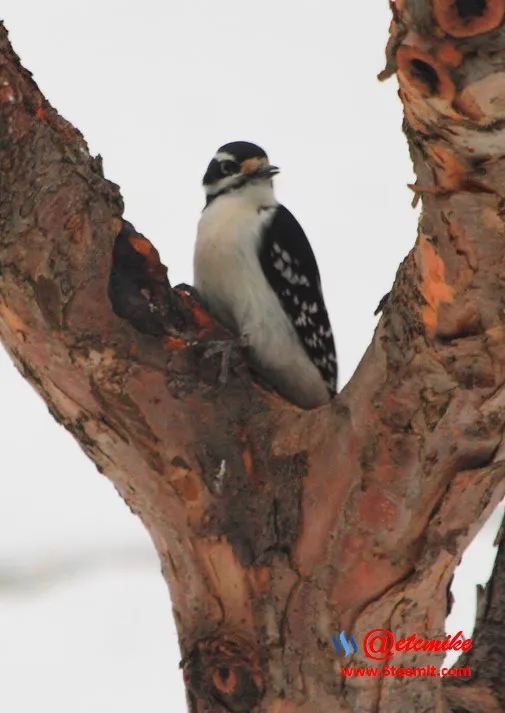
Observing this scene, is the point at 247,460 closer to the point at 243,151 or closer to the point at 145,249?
the point at 145,249

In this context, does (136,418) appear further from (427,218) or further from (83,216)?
(427,218)

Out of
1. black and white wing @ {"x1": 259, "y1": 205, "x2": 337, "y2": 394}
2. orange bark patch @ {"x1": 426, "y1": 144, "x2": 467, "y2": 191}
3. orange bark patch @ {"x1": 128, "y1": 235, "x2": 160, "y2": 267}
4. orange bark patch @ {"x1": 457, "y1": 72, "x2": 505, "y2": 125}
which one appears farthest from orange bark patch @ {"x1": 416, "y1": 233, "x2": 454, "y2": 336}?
black and white wing @ {"x1": 259, "y1": 205, "x2": 337, "y2": 394}

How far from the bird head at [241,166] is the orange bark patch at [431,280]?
1.73 m

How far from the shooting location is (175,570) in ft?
8.89

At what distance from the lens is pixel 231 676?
8.46 ft

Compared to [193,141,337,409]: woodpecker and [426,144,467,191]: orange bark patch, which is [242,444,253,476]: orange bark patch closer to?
[193,141,337,409]: woodpecker

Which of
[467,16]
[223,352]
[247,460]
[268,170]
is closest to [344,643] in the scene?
[247,460]

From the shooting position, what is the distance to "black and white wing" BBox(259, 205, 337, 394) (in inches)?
138

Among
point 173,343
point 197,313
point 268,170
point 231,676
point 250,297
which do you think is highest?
point 268,170

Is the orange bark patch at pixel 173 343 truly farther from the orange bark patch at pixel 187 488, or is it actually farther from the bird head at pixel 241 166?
the bird head at pixel 241 166

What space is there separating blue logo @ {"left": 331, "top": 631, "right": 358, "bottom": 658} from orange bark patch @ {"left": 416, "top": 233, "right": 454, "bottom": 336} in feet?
2.64

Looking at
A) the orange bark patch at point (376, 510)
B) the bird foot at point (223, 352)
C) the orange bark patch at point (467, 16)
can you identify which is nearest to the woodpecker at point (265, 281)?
the bird foot at point (223, 352)

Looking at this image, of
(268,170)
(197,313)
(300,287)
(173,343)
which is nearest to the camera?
(173,343)

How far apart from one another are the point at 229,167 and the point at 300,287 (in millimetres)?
506
